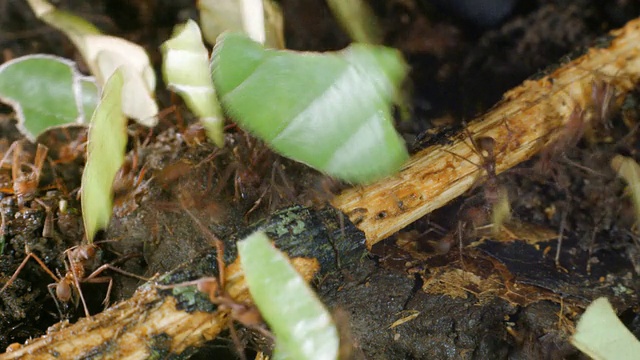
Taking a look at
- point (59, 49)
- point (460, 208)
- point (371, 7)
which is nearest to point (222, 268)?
point (460, 208)

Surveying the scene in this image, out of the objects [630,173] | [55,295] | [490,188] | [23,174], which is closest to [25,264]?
[55,295]

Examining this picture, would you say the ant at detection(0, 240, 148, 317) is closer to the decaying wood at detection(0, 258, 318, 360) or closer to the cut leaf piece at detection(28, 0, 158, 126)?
the decaying wood at detection(0, 258, 318, 360)

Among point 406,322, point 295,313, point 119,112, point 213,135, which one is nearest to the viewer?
point 295,313

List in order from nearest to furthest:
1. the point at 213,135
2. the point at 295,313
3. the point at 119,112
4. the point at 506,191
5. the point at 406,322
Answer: the point at 295,313 → the point at 119,112 → the point at 406,322 → the point at 213,135 → the point at 506,191

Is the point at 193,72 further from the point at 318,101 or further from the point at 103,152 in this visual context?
the point at 318,101

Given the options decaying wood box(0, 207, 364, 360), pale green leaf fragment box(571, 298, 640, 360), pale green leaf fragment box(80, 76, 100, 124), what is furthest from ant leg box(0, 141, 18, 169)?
pale green leaf fragment box(571, 298, 640, 360)

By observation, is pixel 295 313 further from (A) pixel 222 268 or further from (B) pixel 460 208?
(B) pixel 460 208
